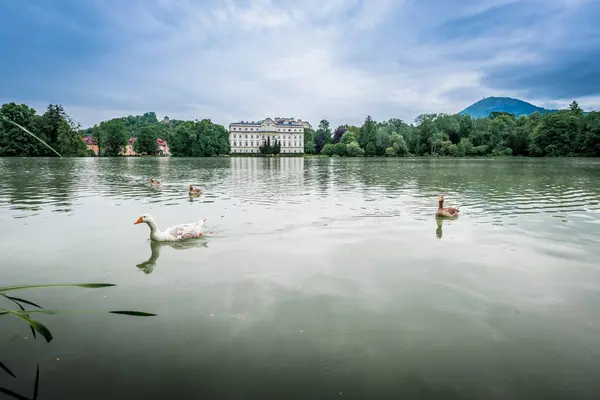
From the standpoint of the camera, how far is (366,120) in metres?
149

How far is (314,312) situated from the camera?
17.4ft

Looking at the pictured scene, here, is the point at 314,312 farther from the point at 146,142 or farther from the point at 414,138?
the point at 146,142

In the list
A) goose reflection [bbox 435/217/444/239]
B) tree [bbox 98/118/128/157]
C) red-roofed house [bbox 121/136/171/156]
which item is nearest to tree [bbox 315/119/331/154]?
red-roofed house [bbox 121/136/171/156]

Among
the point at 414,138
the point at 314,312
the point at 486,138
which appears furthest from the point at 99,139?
the point at 314,312

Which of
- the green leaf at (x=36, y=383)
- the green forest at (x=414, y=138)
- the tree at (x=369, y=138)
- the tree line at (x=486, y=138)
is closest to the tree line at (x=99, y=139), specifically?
the green forest at (x=414, y=138)

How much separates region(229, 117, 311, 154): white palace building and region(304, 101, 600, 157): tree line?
30182mm

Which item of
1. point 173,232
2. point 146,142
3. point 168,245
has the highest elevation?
point 146,142

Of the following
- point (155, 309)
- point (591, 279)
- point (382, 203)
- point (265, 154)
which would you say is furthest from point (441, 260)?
point (265, 154)

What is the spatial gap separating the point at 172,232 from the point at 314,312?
525cm

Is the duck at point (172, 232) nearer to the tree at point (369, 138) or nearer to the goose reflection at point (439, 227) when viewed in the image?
the goose reflection at point (439, 227)

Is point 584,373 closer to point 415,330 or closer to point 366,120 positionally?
Answer: point 415,330

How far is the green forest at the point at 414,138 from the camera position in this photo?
9869 cm

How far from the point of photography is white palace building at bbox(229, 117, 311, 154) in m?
172

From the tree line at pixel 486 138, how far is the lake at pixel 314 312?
104988 mm
